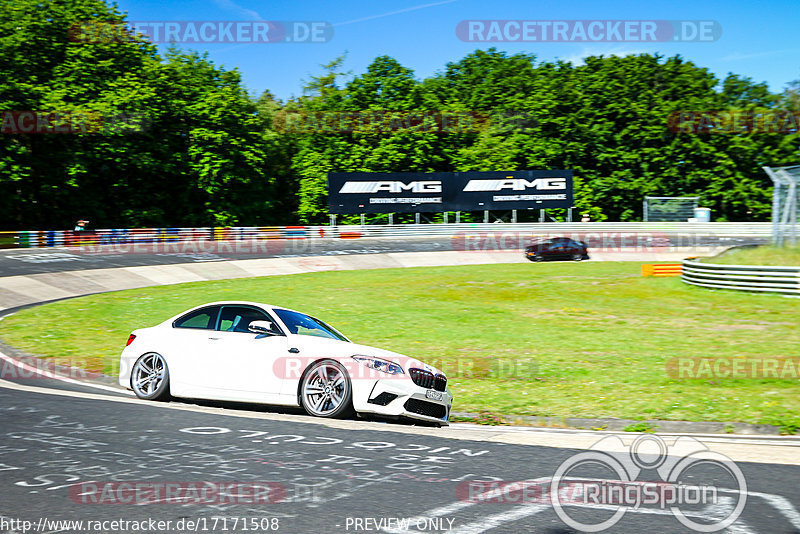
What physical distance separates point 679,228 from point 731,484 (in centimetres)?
4943

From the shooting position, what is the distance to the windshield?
9609mm

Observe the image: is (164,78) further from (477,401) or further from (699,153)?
(477,401)

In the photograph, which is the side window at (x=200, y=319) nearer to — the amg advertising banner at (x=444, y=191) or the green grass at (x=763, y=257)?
the green grass at (x=763, y=257)

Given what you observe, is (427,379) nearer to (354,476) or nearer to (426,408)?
(426,408)

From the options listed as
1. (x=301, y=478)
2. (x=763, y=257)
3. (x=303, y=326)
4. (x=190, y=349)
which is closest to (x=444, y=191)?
(x=763, y=257)

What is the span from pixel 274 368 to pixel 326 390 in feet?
2.39

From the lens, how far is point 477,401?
35.9 feet

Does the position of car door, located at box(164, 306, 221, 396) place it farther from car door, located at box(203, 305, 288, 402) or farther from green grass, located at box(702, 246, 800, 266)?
green grass, located at box(702, 246, 800, 266)

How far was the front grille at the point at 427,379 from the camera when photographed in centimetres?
901

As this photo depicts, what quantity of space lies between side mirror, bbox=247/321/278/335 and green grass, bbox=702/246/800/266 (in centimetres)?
2015

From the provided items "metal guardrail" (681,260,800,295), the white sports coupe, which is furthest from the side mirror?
"metal guardrail" (681,260,800,295)

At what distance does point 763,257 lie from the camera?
24.9 meters

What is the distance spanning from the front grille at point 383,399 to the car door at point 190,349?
2.40 meters

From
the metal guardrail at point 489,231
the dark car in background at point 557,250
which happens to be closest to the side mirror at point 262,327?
the dark car in background at point 557,250
